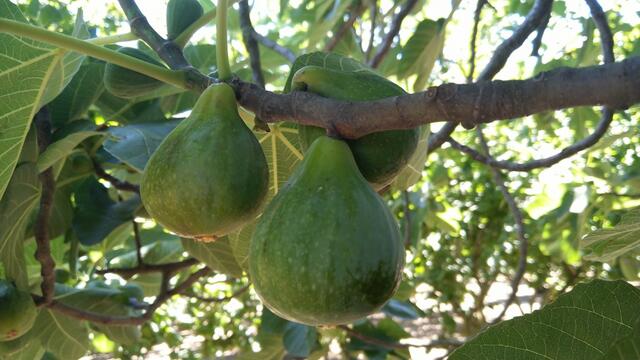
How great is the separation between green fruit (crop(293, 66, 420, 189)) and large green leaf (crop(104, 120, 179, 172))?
0.52 metres

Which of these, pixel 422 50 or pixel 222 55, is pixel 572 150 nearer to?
pixel 422 50

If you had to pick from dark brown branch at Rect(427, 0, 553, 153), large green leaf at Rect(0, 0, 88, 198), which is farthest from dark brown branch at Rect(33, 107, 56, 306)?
dark brown branch at Rect(427, 0, 553, 153)

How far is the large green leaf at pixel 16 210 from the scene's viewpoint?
4.45ft

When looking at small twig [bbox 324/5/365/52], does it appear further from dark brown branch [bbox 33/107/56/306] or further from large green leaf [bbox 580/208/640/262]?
large green leaf [bbox 580/208/640/262]

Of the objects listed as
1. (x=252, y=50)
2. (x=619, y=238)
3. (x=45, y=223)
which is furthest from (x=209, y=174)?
(x=252, y=50)

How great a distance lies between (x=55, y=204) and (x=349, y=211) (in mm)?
→ 1178

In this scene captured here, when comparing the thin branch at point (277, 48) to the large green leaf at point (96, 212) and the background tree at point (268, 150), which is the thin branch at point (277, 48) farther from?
the large green leaf at point (96, 212)

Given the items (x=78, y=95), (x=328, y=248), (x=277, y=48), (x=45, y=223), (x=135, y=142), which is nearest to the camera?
(x=328, y=248)

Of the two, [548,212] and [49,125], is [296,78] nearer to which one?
[49,125]

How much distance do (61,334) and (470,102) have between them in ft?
5.10

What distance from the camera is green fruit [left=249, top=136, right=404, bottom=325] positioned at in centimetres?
70

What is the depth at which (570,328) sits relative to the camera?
70 cm

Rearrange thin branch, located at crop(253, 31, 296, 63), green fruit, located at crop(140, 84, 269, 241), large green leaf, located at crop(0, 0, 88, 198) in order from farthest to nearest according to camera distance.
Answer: thin branch, located at crop(253, 31, 296, 63) → large green leaf, located at crop(0, 0, 88, 198) → green fruit, located at crop(140, 84, 269, 241)

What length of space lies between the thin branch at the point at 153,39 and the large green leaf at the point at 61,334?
0.95 metres
